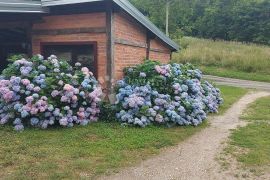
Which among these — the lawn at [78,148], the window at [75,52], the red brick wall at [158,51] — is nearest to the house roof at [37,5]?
the window at [75,52]

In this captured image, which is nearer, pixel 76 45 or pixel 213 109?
pixel 76 45

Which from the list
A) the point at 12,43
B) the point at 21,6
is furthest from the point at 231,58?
the point at 21,6

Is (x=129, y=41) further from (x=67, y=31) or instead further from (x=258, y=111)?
(x=258, y=111)

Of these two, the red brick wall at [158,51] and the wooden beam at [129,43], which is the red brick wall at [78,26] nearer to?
the wooden beam at [129,43]

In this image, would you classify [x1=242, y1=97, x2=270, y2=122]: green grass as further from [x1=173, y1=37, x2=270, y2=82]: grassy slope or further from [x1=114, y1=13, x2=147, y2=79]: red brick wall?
[x1=173, y1=37, x2=270, y2=82]: grassy slope

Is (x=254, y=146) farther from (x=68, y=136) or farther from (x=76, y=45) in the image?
(x=76, y=45)

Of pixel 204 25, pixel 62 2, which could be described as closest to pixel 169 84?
pixel 62 2

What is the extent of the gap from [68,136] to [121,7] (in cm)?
395

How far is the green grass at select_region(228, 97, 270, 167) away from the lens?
21.0 ft

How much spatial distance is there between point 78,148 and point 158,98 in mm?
3056

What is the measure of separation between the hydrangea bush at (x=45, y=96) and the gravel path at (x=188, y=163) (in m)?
2.42

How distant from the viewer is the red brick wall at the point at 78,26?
9836 mm

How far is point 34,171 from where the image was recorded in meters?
5.38

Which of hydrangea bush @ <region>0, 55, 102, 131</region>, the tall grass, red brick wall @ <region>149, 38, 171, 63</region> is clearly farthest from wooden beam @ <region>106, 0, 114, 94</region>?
the tall grass
